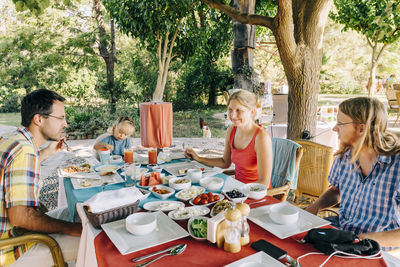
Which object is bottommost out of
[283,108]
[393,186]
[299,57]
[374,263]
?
[374,263]

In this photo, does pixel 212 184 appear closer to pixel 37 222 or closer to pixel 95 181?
pixel 95 181

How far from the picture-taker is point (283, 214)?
1.45m

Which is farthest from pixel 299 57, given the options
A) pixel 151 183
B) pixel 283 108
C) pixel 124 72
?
pixel 124 72

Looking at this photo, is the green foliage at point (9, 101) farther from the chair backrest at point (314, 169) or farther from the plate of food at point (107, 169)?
the chair backrest at point (314, 169)

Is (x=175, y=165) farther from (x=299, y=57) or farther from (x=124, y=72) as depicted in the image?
(x=124, y=72)

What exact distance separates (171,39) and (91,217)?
6.81 metres

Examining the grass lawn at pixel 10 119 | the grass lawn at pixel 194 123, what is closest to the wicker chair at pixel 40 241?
the grass lawn at pixel 194 123

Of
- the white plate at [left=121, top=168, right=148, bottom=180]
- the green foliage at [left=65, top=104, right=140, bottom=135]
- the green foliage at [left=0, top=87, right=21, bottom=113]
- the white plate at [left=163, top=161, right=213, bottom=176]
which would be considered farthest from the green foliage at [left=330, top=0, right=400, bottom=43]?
the green foliage at [left=0, top=87, right=21, bottom=113]

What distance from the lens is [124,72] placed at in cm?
1168

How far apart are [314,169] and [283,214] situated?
1.45 m

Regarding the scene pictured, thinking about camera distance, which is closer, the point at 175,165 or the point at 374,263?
the point at 374,263

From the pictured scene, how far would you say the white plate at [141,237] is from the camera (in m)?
1.26

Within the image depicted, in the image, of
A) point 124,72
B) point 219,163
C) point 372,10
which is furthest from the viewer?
point 124,72

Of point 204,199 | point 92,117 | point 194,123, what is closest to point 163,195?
point 204,199
